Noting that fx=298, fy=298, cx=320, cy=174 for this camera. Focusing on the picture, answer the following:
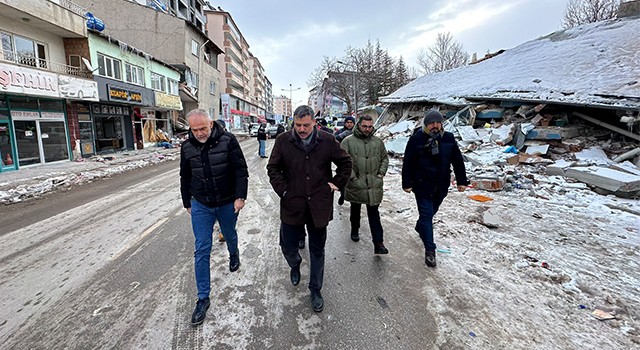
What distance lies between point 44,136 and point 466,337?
19091 millimetres

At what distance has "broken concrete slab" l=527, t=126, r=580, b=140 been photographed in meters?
10.7

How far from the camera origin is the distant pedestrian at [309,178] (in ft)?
9.31

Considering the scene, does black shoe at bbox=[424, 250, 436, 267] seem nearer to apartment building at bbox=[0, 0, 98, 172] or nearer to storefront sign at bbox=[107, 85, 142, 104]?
apartment building at bbox=[0, 0, 98, 172]

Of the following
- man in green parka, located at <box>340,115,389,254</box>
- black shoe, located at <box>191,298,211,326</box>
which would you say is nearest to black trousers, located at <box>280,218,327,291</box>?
black shoe, located at <box>191,298,211,326</box>

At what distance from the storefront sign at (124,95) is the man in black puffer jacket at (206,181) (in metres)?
18.1

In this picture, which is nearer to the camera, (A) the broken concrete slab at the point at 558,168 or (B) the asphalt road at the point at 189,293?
(B) the asphalt road at the point at 189,293

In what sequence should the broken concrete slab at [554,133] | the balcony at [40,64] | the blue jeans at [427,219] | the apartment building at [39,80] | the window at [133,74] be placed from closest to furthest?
the blue jeans at [427,219]
the broken concrete slab at [554,133]
the apartment building at [39,80]
the balcony at [40,64]
the window at [133,74]

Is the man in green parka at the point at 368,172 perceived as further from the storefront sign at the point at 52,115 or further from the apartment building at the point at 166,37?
the apartment building at the point at 166,37

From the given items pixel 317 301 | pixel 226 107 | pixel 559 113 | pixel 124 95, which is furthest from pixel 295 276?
pixel 226 107

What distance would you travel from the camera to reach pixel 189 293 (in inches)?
125

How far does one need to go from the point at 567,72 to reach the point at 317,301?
16.5 m

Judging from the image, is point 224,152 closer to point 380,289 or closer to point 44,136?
point 380,289

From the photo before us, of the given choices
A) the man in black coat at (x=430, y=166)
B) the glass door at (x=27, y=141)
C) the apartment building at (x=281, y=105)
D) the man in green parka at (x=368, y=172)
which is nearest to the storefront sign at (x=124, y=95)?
the glass door at (x=27, y=141)

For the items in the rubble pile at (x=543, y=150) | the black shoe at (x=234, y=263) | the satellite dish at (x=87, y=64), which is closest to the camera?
the black shoe at (x=234, y=263)
